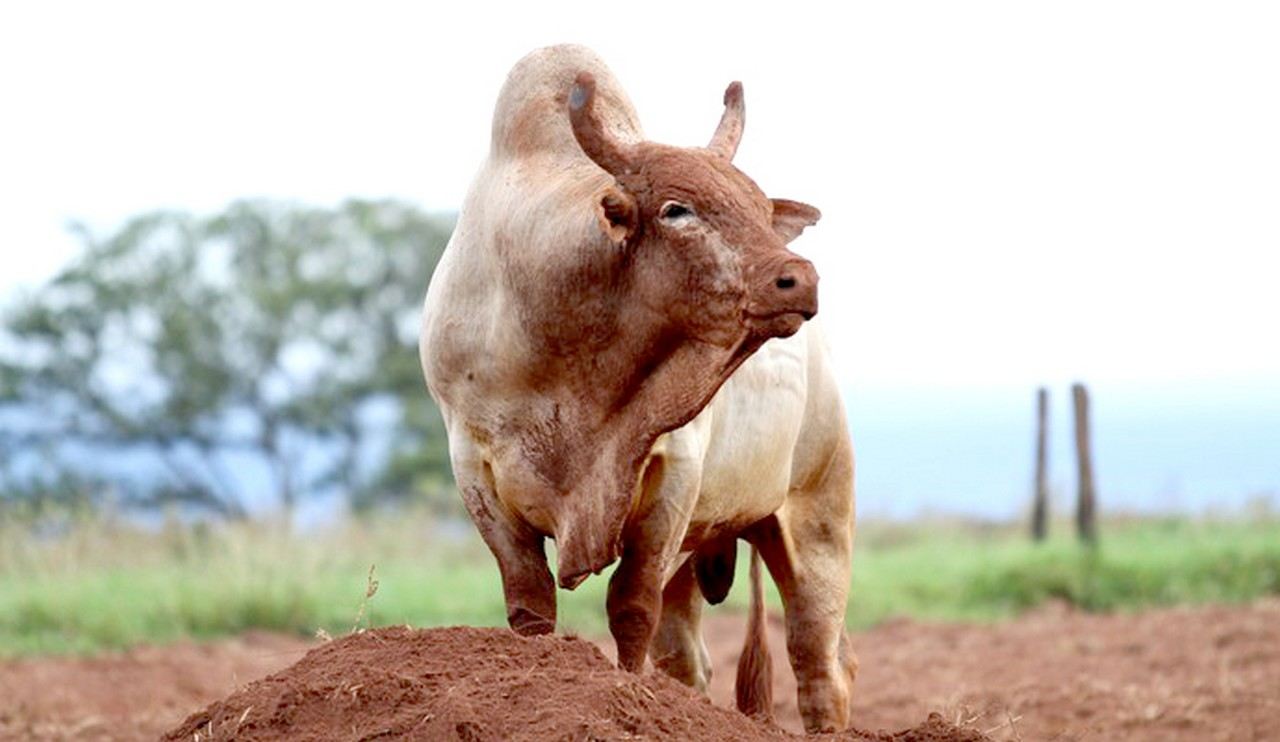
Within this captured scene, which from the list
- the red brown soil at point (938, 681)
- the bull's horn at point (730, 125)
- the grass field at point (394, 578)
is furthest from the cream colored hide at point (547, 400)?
the grass field at point (394, 578)

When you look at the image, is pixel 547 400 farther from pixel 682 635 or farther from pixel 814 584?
pixel 682 635

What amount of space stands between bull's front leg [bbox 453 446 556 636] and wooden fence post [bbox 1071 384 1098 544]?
10578 millimetres

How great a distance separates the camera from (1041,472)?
16.9 m

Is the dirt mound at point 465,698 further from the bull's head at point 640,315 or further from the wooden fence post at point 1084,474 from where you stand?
the wooden fence post at point 1084,474

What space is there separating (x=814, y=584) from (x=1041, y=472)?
11.0 m

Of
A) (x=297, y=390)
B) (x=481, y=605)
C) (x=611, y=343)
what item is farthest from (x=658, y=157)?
(x=297, y=390)

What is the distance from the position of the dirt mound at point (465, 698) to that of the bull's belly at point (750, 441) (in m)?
0.95

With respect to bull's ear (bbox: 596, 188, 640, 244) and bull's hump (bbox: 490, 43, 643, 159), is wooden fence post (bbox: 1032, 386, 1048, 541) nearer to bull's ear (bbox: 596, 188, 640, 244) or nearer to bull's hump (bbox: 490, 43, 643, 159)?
bull's hump (bbox: 490, 43, 643, 159)

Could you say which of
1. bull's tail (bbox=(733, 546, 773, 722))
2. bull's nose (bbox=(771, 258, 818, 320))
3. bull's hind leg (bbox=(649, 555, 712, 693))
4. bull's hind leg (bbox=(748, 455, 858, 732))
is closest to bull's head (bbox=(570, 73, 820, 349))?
bull's nose (bbox=(771, 258, 818, 320))

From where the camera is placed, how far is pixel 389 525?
60.2ft

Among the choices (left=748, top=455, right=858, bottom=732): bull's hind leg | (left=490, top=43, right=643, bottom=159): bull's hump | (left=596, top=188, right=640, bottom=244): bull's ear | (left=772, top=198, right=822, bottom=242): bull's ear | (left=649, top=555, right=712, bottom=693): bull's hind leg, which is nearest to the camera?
(left=596, top=188, right=640, bottom=244): bull's ear

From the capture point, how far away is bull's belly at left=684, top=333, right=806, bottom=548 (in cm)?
531

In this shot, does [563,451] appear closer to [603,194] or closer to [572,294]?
[572,294]

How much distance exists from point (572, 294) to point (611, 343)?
0.47ft
